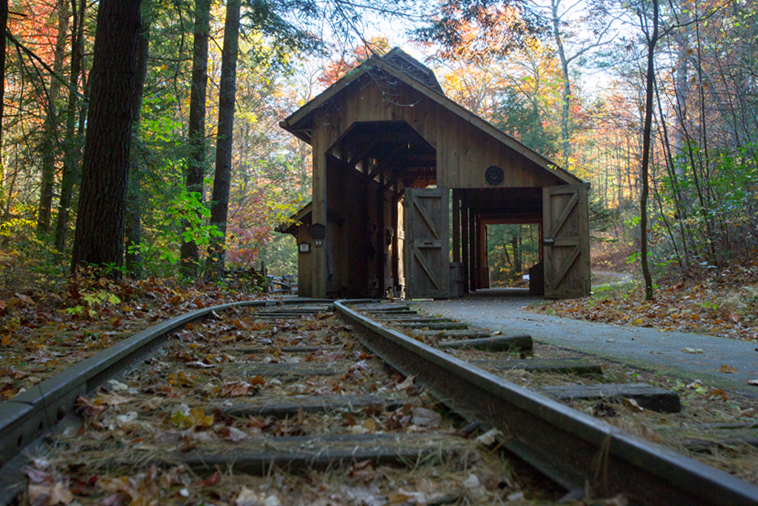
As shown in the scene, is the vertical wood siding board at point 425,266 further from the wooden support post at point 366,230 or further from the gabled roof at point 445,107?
the wooden support post at point 366,230

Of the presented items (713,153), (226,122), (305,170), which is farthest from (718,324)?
(305,170)

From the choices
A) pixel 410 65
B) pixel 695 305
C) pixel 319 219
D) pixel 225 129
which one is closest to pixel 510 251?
pixel 410 65

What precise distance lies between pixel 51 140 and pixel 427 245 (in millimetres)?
8660

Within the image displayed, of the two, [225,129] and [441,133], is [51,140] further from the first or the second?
[441,133]

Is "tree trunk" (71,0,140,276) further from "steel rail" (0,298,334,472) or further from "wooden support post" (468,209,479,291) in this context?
"wooden support post" (468,209,479,291)

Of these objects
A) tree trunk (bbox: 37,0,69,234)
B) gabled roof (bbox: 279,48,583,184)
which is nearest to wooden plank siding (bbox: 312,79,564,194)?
gabled roof (bbox: 279,48,583,184)

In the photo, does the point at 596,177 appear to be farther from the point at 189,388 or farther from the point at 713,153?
the point at 189,388

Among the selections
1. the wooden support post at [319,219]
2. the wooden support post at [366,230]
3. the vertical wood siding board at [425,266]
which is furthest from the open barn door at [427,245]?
the wooden support post at [366,230]

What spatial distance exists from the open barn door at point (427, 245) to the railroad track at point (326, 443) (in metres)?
10.4

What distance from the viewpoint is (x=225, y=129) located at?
555 inches

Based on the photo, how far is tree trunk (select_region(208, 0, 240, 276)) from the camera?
44.7ft

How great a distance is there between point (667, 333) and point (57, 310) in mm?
6875

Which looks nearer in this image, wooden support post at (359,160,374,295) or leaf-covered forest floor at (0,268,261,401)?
leaf-covered forest floor at (0,268,261,401)

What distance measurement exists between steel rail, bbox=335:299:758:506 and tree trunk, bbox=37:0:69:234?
8213mm
